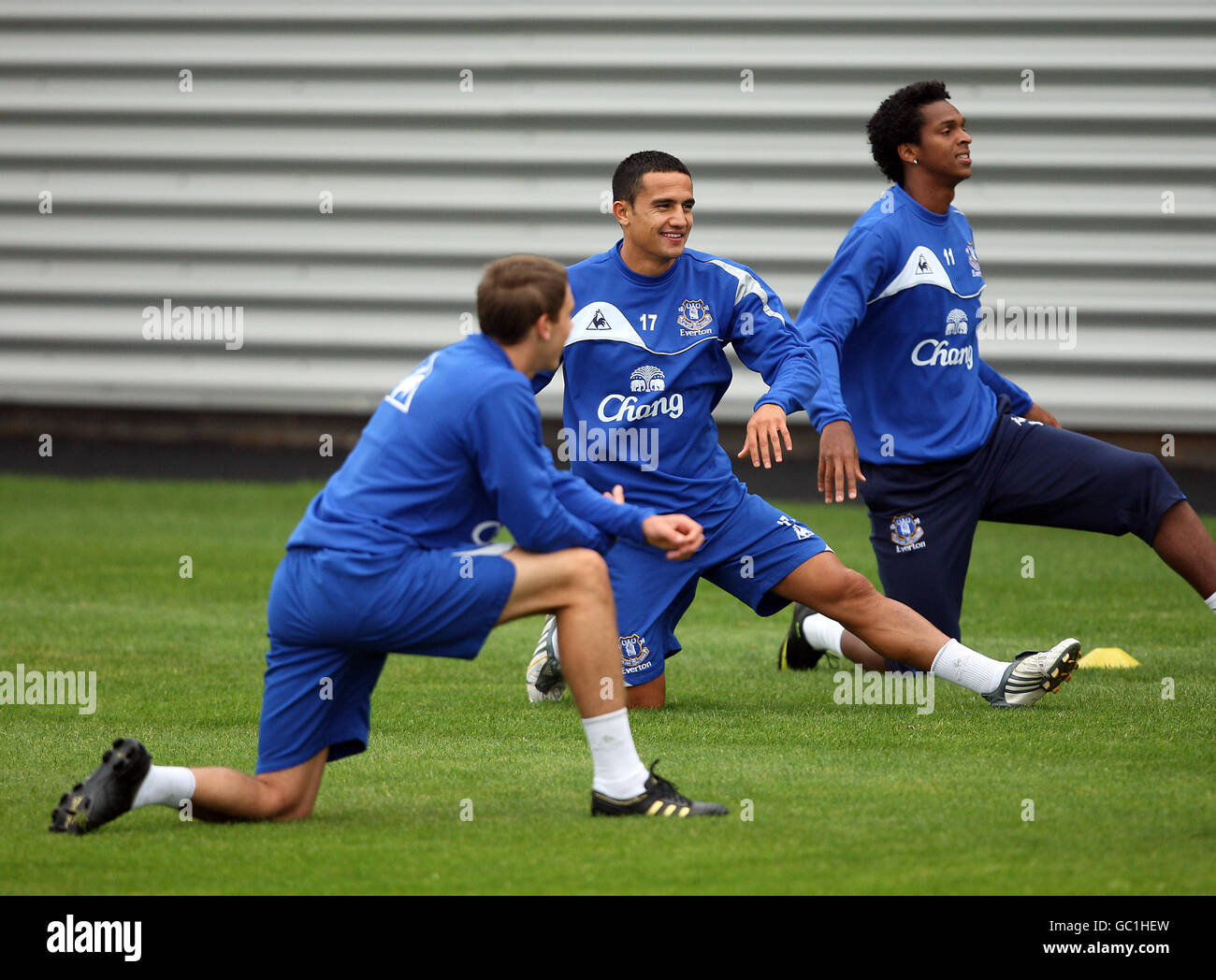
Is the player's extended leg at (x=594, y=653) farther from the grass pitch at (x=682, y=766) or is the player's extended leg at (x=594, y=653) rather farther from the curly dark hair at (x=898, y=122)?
the curly dark hair at (x=898, y=122)

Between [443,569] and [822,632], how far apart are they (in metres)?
2.75

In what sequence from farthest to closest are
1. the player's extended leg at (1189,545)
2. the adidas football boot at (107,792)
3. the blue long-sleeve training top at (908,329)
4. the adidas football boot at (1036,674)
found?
the blue long-sleeve training top at (908,329) → the player's extended leg at (1189,545) → the adidas football boot at (1036,674) → the adidas football boot at (107,792)

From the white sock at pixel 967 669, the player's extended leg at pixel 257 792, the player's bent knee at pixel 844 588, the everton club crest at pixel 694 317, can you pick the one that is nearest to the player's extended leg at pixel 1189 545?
the white sock at pixel 967 669

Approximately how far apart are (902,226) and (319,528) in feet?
8.93

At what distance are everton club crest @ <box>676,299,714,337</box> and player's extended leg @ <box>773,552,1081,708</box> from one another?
2.83 feet

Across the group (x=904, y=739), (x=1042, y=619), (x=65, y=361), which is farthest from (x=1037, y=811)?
(x=65, y=361)

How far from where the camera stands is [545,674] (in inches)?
222

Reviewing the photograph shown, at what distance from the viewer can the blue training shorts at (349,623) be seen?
3682mm

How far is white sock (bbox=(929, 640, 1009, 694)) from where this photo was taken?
5.11 metres

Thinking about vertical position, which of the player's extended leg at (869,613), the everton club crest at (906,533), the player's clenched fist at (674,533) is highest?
the player's clenched fist at (674,533)

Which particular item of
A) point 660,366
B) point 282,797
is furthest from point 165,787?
point 660,366

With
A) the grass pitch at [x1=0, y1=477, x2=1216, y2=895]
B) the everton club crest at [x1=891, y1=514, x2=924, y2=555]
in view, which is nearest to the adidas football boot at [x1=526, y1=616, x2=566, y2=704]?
the grass pitch at [x1=0, y1=477, x2=1216, y2=895]

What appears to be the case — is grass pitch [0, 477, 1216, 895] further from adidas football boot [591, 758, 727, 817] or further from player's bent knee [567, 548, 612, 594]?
player's bent knee [567, 548, 612, 594]

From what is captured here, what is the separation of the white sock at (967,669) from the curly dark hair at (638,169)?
1.75 m
